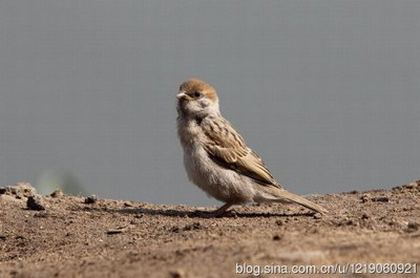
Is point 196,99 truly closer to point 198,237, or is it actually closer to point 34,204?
point 34,204

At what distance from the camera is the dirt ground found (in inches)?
273

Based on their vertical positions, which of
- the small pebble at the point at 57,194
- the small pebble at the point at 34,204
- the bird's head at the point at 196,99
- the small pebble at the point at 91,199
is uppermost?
the bird's head at the point at 196,99

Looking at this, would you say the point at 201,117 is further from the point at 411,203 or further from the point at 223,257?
the point at 223,257

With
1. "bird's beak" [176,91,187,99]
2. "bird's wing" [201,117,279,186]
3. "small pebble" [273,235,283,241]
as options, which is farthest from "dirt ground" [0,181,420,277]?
"bird's beak" [176,91,187,99]

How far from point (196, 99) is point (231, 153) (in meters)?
0.71

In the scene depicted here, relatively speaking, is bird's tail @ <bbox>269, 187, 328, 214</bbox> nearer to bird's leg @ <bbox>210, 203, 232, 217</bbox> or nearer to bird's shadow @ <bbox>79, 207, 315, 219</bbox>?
bird's shadow @ <bbox>79, 207, 315, 219</bbox>

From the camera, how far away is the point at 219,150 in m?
11.1

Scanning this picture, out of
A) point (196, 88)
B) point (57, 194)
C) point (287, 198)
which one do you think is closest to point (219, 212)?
point (287, 198)

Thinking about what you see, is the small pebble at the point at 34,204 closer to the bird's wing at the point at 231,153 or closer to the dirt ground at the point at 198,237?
the dirt ground at the point at 198,237

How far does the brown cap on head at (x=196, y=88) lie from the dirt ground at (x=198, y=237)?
4.28 ft

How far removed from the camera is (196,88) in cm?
1147

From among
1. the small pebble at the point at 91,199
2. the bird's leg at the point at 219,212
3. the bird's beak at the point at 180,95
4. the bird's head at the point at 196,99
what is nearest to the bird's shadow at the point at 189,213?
the bird's leg at the point at 219,212

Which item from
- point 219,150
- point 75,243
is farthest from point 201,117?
point 75,243

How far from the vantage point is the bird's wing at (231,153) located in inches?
438
